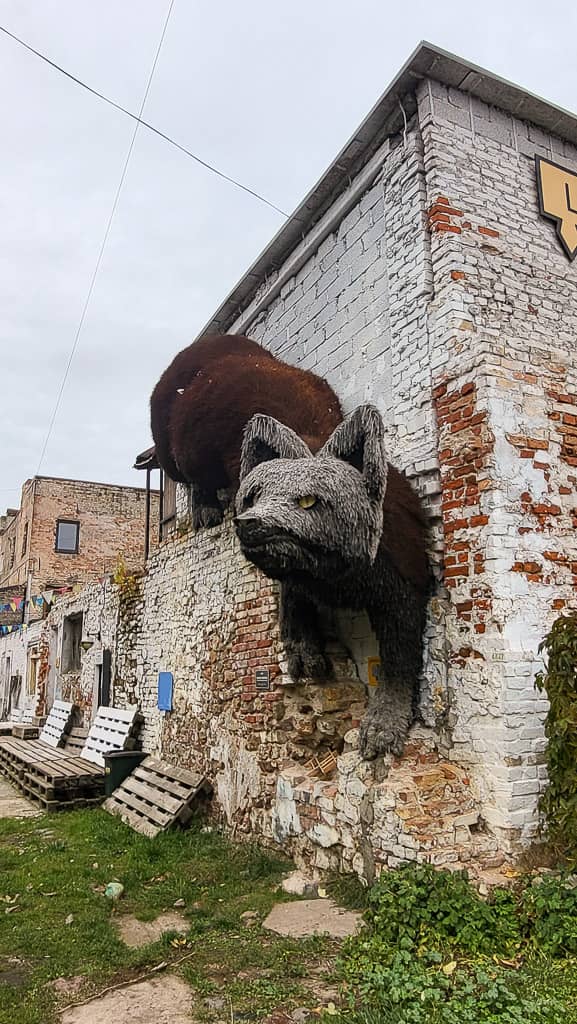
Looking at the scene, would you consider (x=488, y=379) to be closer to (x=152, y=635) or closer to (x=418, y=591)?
(x=418, y=591)

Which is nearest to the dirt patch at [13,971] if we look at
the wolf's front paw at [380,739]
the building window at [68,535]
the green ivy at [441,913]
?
the green ivy at [441,913]

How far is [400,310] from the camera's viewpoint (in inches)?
231

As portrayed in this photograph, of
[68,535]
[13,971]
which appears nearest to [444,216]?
[13,971]

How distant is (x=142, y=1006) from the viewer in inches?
134

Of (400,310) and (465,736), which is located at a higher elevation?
(400,310)

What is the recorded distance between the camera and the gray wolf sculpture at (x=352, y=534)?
13.7 ft

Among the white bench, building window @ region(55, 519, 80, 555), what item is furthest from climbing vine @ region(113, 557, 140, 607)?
building window @ region(55, 519, 80, 555)

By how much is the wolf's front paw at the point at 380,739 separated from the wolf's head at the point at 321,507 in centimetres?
117

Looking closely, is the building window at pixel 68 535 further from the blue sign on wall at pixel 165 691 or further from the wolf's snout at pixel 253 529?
the wolf's snout at pixel 253 529

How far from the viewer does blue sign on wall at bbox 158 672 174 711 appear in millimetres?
8742

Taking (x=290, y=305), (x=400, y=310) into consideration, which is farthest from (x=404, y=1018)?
(x=290, y=305)

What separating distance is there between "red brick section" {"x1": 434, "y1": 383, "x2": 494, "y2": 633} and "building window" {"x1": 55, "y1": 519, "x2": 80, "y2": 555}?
20117 mm

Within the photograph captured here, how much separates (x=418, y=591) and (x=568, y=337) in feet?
8.52

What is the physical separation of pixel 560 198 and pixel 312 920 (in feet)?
20.0
